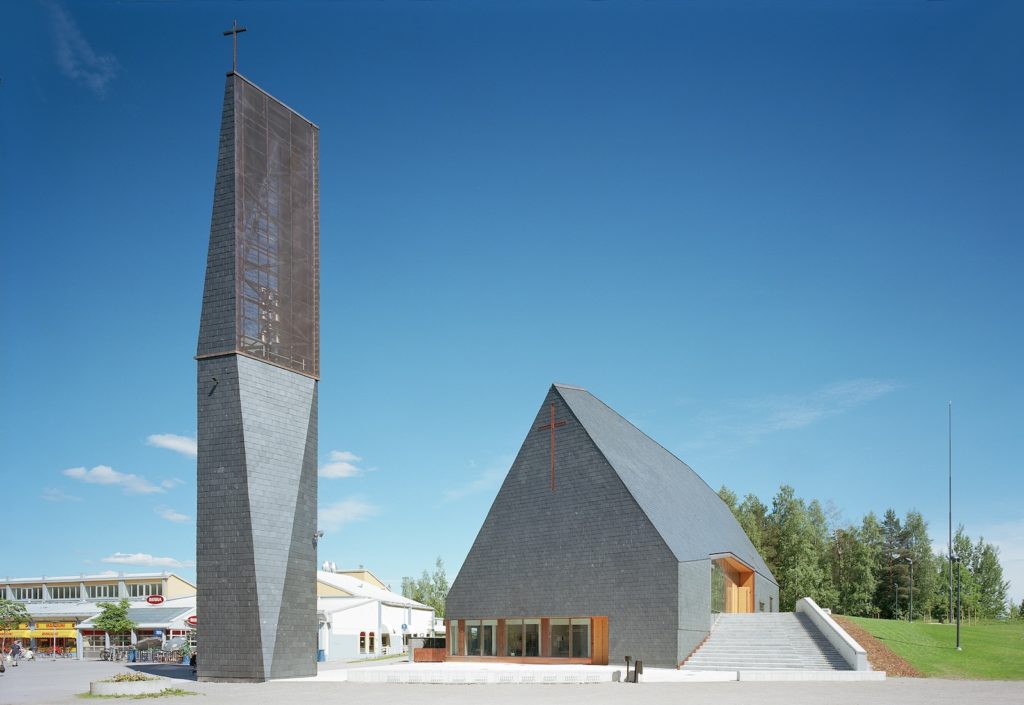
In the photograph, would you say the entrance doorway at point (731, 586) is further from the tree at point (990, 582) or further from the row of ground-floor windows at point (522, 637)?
the tree at point (990, 582)

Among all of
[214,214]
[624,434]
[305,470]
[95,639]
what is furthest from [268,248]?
[95,639]

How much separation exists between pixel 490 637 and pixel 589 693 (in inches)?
612

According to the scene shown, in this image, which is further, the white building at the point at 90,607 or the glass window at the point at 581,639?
the white building at the point at 90,607

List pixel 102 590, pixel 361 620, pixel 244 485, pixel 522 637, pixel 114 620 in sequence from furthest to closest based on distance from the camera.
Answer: pixel 102 590 → pixel 114 620 → pixel 361 620 → pixel 522 637 → pixel 244 485

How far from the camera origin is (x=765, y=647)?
31.7 m

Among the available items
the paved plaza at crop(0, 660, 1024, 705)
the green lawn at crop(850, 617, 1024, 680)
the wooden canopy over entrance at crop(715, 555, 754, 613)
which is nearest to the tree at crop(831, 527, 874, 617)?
the wooden canopy over entrance at crop(715, 555, 754, 613)

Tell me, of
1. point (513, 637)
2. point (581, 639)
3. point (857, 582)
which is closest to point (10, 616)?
point (513, 637)

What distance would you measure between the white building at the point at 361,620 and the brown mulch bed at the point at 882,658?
26882 mm

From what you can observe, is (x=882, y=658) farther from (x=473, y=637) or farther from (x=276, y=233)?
(x=276, y=233)

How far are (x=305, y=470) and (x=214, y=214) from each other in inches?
370

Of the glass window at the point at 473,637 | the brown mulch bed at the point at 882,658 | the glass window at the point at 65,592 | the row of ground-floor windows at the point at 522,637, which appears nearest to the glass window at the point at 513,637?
the row of ground-floor windows at the point at 522,637

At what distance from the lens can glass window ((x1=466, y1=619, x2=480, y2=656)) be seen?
3834 centimetres

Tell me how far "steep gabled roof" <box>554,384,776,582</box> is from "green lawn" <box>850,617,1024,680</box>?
292 inches

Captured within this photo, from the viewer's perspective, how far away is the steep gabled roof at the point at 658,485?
1393 inches
